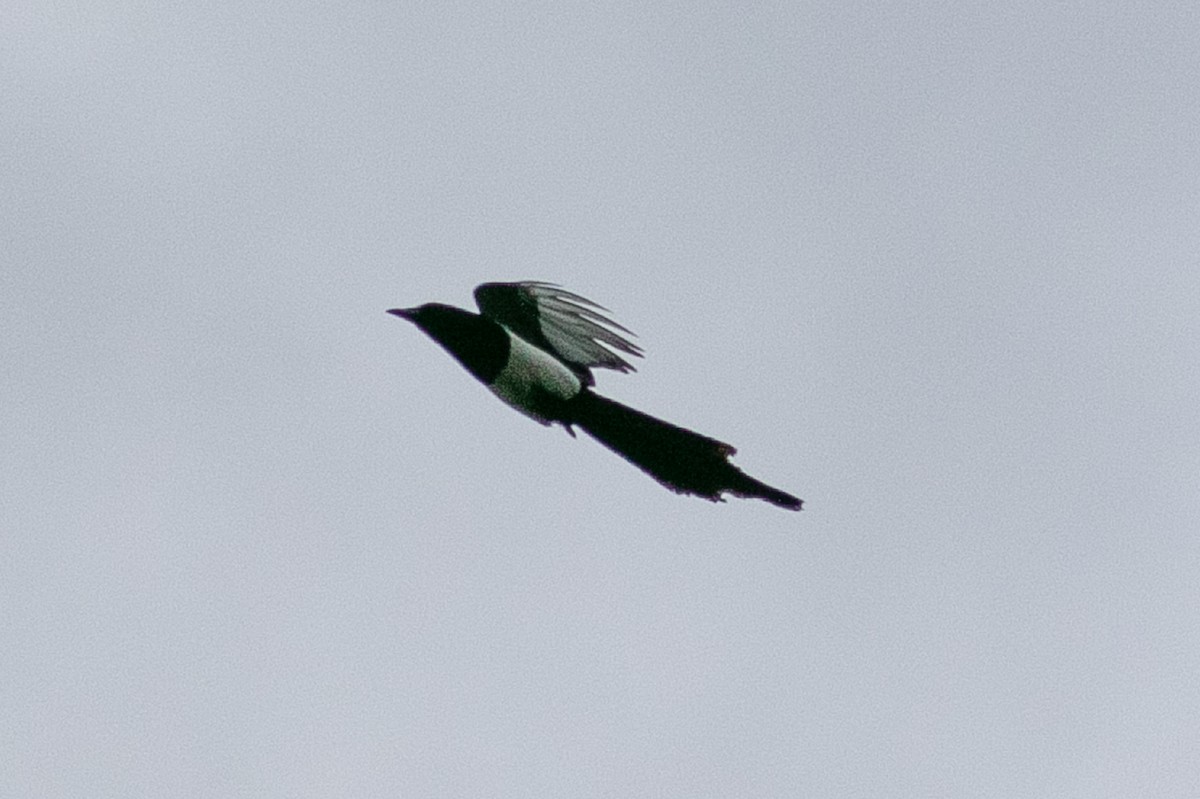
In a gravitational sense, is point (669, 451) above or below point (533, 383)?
below

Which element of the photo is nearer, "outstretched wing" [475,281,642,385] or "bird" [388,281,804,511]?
"bird" [388,281,804,511]

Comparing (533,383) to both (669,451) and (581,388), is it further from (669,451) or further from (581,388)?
(669,451)

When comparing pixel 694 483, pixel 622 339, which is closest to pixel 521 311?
pixel 622 339

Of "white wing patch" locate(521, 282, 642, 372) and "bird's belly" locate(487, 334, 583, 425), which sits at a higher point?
"white wing patch" locate(521, 282, 642, 372)

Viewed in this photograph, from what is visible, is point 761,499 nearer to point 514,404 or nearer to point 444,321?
point 514,404

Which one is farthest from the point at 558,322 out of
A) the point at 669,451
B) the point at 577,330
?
the point at 669,451
